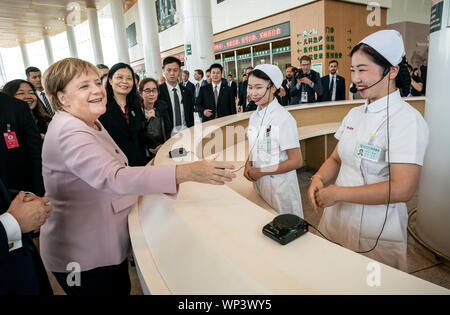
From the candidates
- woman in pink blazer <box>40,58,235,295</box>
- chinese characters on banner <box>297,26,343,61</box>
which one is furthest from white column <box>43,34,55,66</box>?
woman in pink blazer <box>40,58,235,295</box>

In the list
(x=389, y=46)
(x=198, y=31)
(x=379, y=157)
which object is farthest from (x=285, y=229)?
(x=198, y=31)

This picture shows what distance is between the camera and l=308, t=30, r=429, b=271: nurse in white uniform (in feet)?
3.38

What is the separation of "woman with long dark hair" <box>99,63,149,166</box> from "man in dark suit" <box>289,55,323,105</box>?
3418mm

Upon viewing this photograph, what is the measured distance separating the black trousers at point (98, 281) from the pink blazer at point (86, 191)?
0.04 metres

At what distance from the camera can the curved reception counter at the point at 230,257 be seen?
0.60 meters

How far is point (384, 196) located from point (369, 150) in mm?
208

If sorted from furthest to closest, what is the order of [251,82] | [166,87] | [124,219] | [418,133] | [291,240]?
[166,87] < [251,82] < [124,219] < [418,133] < [291,240]

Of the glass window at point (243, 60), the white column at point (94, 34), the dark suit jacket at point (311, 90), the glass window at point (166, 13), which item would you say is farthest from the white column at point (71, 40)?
the dark suit jacket at point (311, 90)


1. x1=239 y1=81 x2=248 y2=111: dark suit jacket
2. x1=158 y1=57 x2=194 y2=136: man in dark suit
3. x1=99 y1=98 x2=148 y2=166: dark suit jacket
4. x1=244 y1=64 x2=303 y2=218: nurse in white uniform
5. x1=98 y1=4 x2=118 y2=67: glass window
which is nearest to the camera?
x1=244 y1=64 x2=303 y2=218: nurse in white uniform

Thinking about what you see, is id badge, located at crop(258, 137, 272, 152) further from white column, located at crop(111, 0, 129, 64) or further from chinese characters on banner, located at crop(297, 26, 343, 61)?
white column, located at crop(111, 0, 129, 64)

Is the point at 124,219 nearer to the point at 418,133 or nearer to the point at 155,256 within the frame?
the point at 155,256

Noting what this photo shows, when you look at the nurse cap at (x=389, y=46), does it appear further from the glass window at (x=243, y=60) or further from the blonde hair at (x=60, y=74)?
the glass window at (x=243, y=60)
